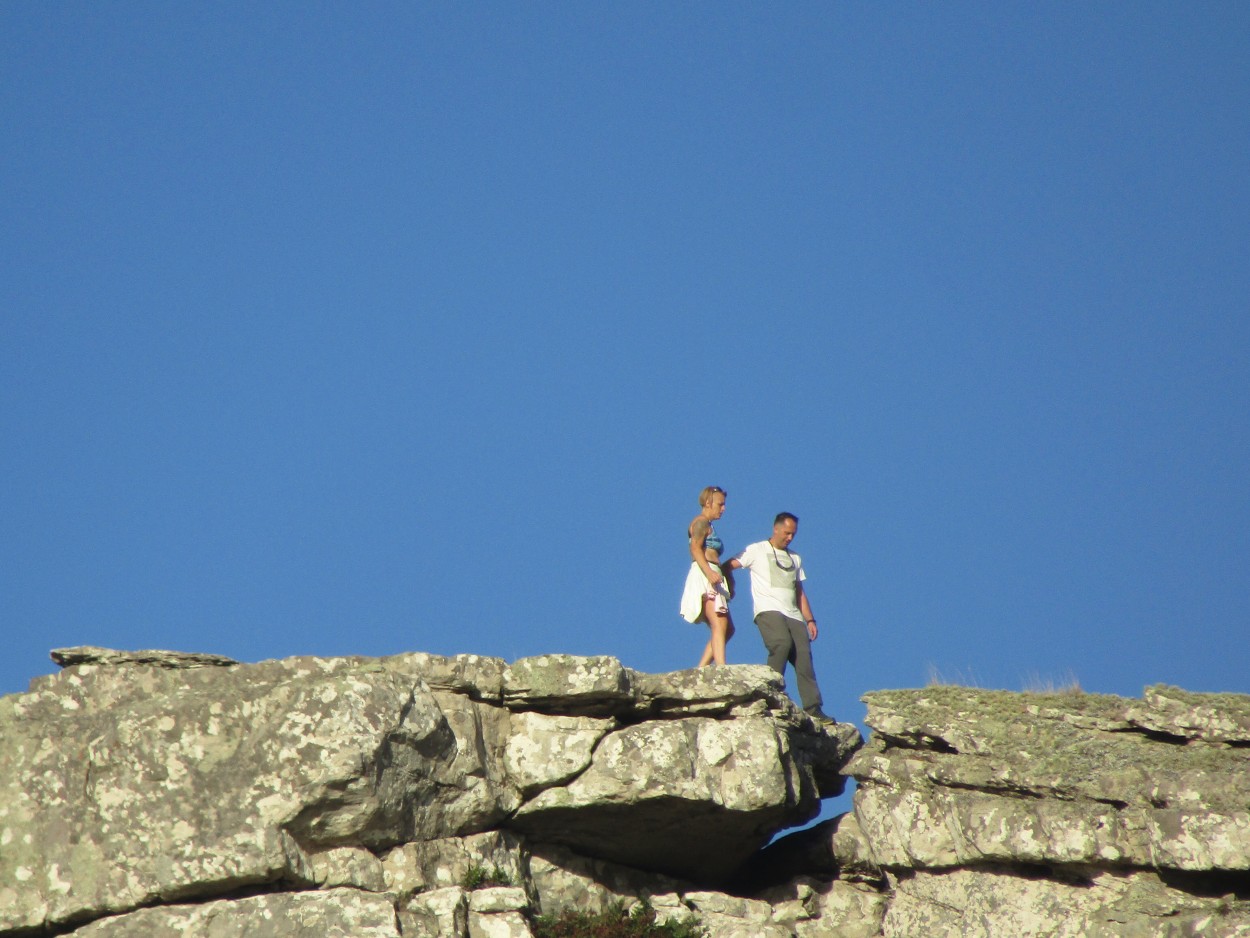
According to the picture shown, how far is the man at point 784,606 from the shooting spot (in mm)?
21312

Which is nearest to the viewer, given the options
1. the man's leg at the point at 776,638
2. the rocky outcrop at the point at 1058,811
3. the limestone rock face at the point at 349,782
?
the limestone rock face at the point at 349,782

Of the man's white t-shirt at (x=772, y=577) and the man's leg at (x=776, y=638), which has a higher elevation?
the man's white t-shirt at (x=772, y=577)

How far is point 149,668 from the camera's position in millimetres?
17844

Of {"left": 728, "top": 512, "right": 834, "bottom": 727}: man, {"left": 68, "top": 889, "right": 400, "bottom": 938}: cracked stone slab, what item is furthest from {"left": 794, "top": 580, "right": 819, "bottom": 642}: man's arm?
{"left": 68, "top": 889, "right": 400, "bottom": 938}: cracked stone slab

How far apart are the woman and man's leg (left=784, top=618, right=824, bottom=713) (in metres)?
1.00

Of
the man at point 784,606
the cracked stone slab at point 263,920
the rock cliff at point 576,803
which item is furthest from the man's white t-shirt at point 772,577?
the cracked stone slab at point 263,920

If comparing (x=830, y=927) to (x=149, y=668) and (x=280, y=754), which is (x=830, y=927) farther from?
(x=149, y=668)

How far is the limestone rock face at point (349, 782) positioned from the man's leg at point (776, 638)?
192 centimetres

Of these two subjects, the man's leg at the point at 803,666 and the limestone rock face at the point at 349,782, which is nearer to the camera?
the limestone rock face at the point at 349,782

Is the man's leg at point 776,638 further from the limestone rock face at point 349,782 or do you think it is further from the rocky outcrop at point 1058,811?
the limestone rock face at point 349,782

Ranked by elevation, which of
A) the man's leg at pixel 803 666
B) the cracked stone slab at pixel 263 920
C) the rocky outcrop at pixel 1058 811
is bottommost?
the cracked stone slab at pixel 263 920

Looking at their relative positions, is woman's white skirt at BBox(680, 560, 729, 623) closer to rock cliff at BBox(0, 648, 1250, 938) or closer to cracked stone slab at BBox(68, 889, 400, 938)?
rock cliff at BBox(0, 648, 1250, 938)

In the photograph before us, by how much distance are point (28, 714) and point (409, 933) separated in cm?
528

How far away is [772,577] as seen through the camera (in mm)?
21719
